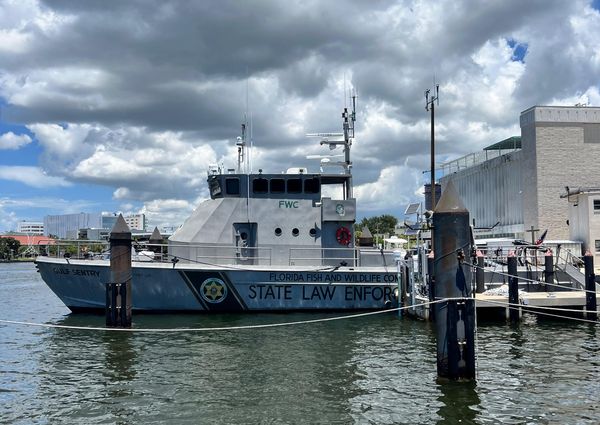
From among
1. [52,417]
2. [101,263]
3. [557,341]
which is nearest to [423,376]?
[557,341]

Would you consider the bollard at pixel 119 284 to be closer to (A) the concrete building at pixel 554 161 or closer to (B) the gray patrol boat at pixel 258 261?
(B) the gray patrol boat at pixel 258 261

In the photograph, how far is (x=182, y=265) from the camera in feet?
65.2

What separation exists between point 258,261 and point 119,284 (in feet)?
19.3

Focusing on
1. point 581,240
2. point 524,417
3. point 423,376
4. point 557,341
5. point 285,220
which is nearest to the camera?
point 524,417

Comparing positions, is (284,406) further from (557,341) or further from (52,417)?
(557,341)

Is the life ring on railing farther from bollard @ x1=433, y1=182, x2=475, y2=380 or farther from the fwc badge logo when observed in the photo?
bollard @ x1=433, y1=182, x2=475, y2=380

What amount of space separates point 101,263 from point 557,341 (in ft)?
47.2

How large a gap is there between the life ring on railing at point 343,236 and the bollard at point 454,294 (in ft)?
36.9

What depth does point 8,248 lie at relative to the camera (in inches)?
4806

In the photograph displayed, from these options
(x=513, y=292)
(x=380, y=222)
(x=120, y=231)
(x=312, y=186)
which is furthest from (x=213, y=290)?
(x=380, y=222)

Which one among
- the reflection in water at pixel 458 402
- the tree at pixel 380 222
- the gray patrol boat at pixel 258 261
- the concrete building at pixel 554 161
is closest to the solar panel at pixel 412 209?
the gray patrol boat at pixel 258 261

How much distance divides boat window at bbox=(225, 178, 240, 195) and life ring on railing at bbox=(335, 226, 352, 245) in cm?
403

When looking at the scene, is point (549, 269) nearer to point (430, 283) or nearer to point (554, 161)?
point (430, 283)

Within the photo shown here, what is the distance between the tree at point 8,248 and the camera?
12144 centimetres
